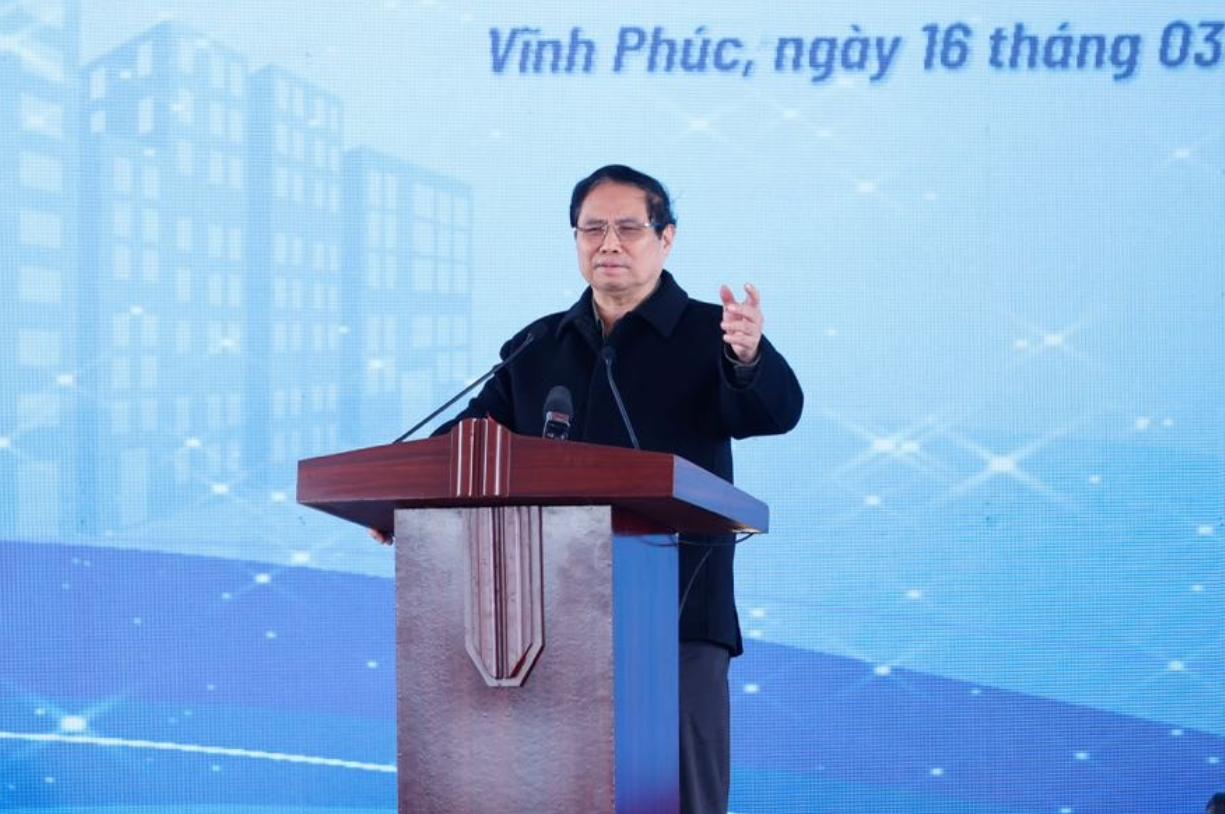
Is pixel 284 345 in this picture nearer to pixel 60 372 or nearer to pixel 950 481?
pixel 60 372

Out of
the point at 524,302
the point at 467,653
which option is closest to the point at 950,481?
the point at 524,302

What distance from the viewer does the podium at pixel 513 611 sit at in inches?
59.3

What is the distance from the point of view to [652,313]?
7.41ft

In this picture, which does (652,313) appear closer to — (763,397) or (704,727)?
(763,397)

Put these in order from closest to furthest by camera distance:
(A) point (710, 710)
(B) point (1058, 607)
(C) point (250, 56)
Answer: (A) point (710, 710), (B) point (1058, 607), (C) point (250, 56)

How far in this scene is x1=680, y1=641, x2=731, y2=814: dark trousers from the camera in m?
2.03

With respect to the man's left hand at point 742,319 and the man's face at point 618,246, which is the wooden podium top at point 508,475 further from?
the man's face at point 618,246

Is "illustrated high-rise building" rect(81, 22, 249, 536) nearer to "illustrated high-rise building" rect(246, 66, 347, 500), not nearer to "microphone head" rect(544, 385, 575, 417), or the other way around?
"illustrated high-rise building" rect(246, 66, 347, 500)

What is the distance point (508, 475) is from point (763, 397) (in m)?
0.60

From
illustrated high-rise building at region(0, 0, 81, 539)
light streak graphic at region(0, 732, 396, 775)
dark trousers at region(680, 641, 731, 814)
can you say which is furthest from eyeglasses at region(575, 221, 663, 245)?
illustrated high-rise building at region(0, 0, 81, 539)

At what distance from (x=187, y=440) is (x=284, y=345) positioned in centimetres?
33

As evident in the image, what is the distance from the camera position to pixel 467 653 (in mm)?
1573

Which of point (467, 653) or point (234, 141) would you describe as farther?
point (234, 141)

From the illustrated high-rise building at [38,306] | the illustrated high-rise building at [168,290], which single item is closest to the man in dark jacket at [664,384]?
the illustrated high-rise building at [168,290]
